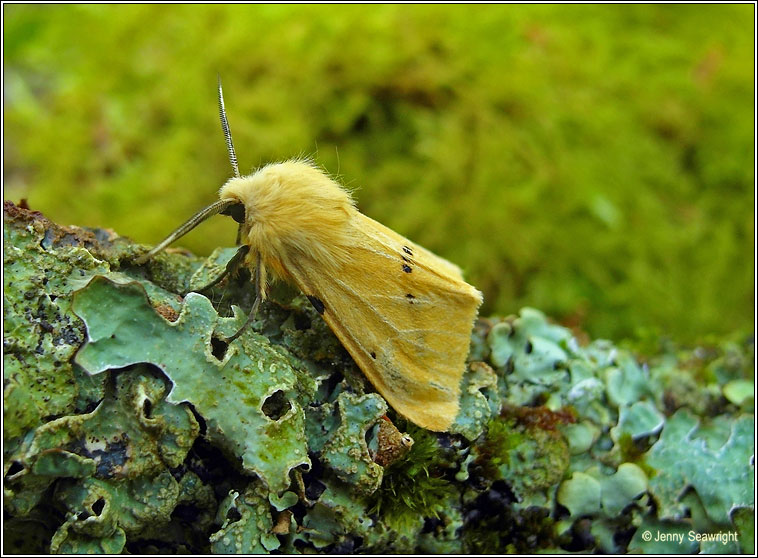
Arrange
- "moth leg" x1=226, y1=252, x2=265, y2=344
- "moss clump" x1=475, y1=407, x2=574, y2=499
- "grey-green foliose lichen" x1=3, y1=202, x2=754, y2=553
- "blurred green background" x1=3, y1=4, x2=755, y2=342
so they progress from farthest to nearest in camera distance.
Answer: "blurred green background" x1=3, y1=4, x2=755, y2=342, "moss clump" x1=475, y1=407, x2=574, y2=499, "moth leg" x1=226, y1=252, x2=265, y2=344, "grey-green foliose lichen" x1=3, y1=202, x2=754, y2=553

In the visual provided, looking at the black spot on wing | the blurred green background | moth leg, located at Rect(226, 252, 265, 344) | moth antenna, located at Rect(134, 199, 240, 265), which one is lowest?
the blurred green background

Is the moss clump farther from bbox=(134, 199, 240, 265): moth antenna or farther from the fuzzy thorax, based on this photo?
bbox=(134, 199, 240, 265): moth antenna

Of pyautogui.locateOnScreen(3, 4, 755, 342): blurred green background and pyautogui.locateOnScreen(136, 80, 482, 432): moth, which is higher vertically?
pyautogui.locateOnScreen(136, 80, 482, 432): moth

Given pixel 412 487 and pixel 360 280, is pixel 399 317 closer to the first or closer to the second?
pixel 360 280

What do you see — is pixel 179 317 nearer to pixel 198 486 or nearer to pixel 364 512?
pixel 198 486

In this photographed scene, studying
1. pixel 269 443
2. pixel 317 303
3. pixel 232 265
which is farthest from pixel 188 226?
pixel 269 443

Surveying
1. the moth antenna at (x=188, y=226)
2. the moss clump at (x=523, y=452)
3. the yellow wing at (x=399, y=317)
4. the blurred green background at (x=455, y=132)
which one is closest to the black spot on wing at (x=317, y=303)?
the yellow wing at (x=399, y=317)

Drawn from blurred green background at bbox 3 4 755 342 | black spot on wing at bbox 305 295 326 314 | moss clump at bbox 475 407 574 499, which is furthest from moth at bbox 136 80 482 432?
blurred green background at bbox 3 4 755 342
